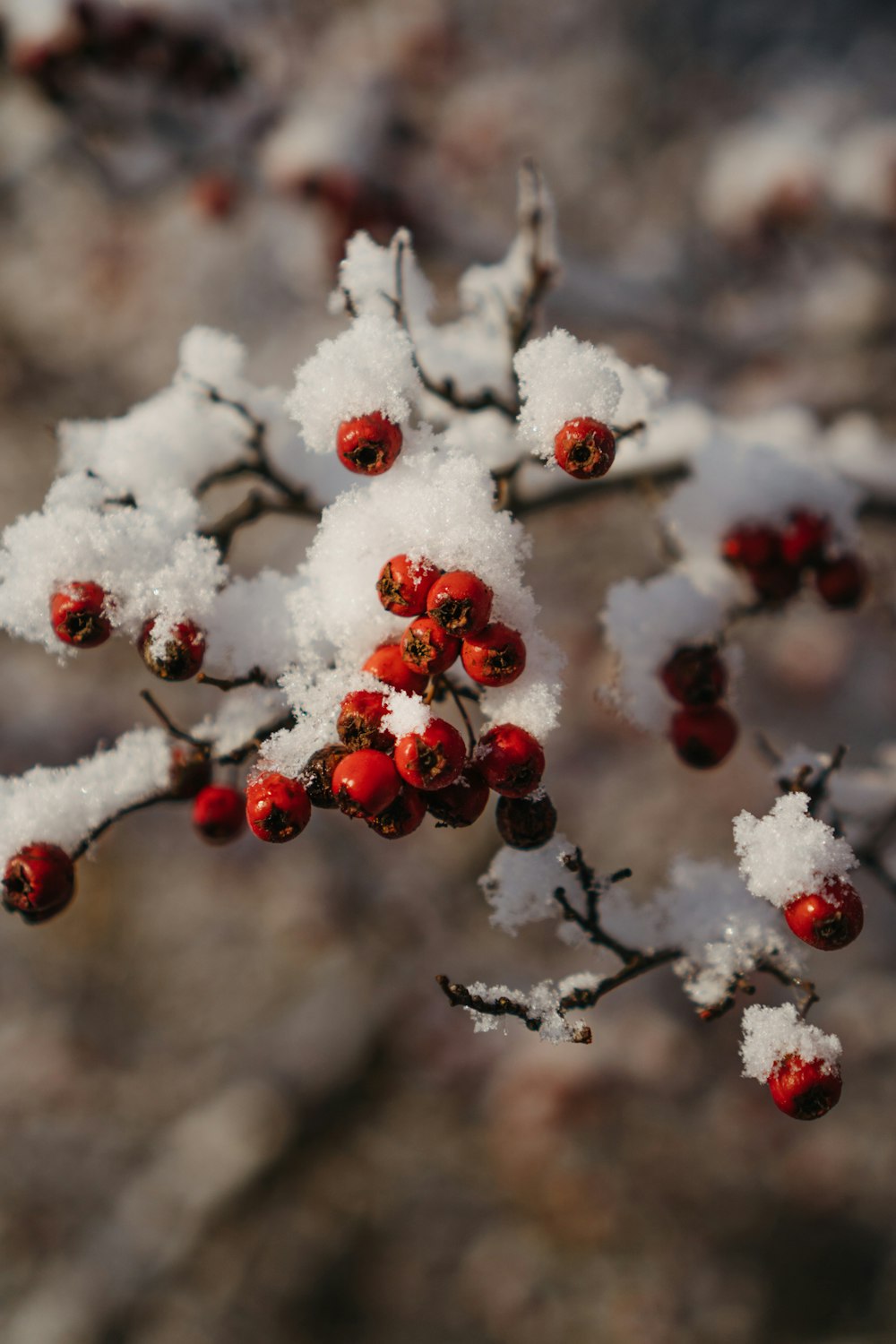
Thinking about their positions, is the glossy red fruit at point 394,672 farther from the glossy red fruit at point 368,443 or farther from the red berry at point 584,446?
the red berry at point 584,446

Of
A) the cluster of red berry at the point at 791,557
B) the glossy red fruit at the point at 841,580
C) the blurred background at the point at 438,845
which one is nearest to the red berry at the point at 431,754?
the cluster of red berry at the point at 791,557

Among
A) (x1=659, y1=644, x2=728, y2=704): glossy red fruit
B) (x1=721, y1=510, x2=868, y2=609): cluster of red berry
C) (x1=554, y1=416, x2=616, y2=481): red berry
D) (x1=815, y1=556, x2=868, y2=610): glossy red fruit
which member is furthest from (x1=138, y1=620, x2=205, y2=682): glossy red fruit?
(x1=815, y1=556, x2=868, y2=610): glossy red fruit

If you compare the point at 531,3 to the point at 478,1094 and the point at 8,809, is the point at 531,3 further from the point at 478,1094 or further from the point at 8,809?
the point at 478,1094

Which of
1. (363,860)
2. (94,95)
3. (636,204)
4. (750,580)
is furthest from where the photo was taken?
(636,204)

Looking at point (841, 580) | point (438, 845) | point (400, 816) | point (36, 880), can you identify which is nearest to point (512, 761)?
point (400, 816)

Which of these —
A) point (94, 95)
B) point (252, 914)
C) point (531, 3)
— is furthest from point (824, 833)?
point (531, 3)

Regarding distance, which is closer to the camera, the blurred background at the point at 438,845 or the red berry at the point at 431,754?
the red berry at the point at 431,754
